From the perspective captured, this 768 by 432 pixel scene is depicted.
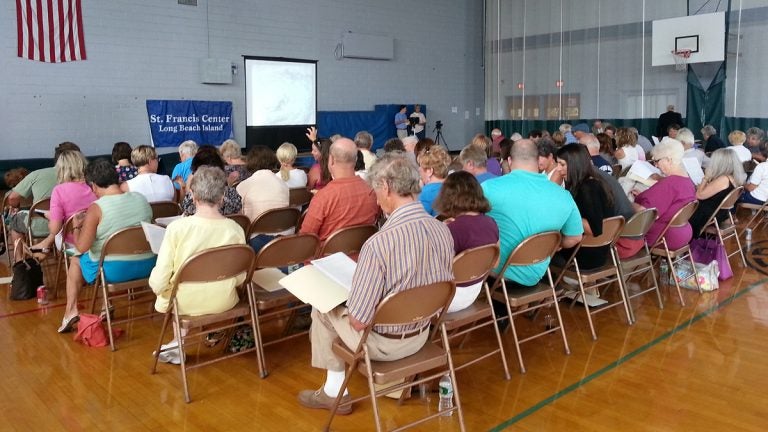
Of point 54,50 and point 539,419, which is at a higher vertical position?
point 54,50

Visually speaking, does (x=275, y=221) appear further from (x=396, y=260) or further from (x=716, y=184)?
(x=716, y=184)

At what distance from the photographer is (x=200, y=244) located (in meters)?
3.37

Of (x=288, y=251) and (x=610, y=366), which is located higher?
(x=288, y=251)

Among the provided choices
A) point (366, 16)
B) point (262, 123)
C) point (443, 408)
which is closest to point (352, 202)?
point (443, 408)

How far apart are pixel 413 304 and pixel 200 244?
1355 mm

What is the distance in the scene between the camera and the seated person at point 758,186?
7004 millimetres

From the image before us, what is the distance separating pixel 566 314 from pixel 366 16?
37.5 ft

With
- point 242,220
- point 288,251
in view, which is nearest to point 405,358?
point 288,251

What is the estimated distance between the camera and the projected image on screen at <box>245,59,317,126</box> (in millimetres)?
12758

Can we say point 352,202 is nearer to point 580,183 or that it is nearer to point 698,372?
point 580,183

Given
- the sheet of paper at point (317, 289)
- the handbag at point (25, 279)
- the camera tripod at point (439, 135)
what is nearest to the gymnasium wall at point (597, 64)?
the camera tripod at point (439, 135)

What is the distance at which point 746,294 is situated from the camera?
17.1ft

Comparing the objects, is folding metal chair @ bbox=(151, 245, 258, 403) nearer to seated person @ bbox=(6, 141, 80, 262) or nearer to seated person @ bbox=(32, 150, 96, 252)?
seated person @ bbox=(32, 150, 96, 252)

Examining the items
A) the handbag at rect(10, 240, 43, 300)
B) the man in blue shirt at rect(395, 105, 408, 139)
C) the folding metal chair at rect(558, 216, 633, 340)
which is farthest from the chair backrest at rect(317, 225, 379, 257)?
the man in blue shirt at rect(395, 105, 408, 139)
